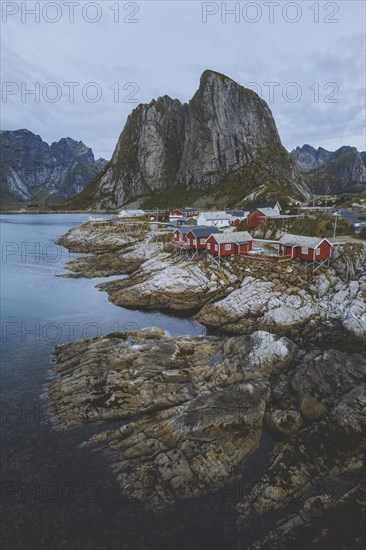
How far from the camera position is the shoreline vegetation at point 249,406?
15148 millimetres

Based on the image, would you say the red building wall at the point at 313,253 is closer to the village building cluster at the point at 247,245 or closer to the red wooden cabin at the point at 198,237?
the village building cluster at the point at 247,245

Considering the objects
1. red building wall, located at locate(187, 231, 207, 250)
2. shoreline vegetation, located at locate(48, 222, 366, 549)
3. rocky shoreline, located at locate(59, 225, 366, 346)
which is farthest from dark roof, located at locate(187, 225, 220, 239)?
shoreline vegetation, located at locate(48, 222, 366, 549)

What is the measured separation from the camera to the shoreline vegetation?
15.1 m

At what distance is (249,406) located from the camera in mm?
20531

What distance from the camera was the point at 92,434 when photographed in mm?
19594

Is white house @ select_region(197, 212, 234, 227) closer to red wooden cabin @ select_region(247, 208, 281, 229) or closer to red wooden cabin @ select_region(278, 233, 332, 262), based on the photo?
red wooden cabin @ select_region(247, 208, 281, 229)

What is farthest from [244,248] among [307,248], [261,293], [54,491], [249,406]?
[54,491]

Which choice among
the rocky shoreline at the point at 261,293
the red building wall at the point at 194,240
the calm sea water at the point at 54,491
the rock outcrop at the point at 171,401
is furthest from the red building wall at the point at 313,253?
the calm sea water at the point at 54,491

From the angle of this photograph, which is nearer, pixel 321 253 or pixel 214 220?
pixel 321 253

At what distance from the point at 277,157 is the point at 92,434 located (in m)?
199

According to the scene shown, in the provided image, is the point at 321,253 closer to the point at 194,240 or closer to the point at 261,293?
the point at 261,293

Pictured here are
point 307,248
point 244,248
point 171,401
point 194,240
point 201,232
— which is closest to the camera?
point 171,401

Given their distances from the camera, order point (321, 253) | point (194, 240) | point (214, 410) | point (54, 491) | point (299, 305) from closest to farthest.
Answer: point (54, 491)
point (214, 410)
point (299, 305)
point (321, 253)
point (194, 240)

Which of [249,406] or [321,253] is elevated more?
[321,253]
